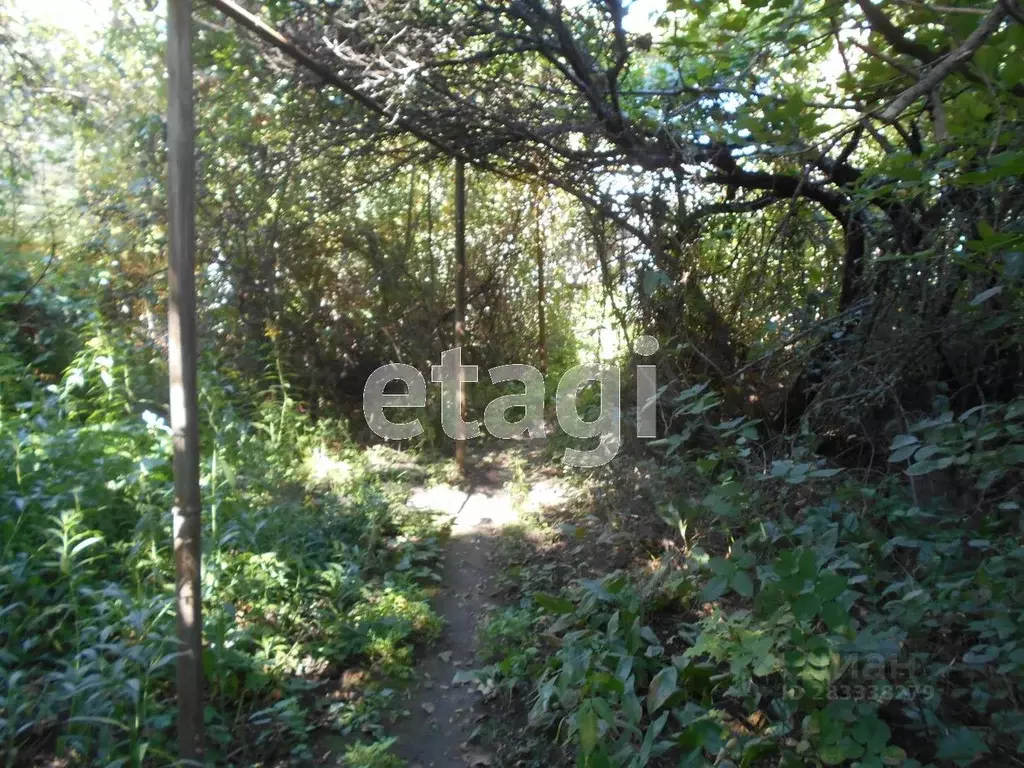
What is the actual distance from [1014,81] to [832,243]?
2.38 metres

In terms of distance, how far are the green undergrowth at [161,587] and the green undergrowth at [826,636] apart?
967 mm

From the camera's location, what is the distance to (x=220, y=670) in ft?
11.3

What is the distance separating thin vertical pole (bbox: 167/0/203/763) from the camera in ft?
9.05

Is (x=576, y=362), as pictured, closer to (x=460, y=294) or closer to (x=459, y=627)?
(x=460, y=294)

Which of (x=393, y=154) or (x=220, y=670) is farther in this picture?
(x=393, y=154)

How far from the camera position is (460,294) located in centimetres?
799

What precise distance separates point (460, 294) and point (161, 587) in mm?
4840

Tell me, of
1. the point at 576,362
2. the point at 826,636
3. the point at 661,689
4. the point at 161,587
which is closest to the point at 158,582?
the point at 161,587

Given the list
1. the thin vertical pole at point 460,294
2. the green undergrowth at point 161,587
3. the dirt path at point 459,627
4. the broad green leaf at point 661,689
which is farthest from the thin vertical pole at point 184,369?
the thin vertical pole at point 460,294

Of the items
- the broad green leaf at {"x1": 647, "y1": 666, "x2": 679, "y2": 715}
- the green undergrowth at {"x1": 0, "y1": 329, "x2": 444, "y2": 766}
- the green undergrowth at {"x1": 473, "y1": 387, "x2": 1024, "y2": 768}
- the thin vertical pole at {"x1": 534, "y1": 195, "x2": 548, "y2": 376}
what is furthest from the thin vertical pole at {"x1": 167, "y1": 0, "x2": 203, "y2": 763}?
the thin vertical pole at {"x1": 534, "y1": 195, "x2": 548, "y2": 376}

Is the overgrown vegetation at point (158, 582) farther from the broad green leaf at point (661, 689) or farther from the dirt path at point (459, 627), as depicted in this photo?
the broad green leaf at point (661, 689)

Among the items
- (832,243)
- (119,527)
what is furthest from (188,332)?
(832,243)

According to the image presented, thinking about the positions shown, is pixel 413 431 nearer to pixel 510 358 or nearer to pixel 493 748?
pixel 510 358

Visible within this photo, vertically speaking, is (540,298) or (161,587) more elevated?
(540,298)
